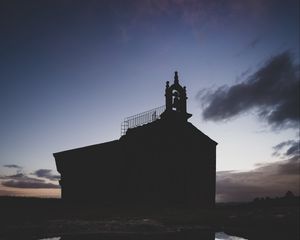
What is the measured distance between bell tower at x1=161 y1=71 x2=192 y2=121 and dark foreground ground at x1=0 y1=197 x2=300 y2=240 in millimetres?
8632

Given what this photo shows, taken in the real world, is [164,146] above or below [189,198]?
above

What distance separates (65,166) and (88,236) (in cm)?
2016

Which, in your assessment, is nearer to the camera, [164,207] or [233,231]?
[233,231]

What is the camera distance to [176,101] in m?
29.6

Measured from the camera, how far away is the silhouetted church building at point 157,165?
28.2 metres

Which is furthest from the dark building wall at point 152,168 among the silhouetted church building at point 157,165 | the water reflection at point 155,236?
the water reflection at point 155,236

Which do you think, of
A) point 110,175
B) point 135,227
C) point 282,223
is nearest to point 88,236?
point 135,227

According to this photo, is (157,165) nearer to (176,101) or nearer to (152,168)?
(152,168)

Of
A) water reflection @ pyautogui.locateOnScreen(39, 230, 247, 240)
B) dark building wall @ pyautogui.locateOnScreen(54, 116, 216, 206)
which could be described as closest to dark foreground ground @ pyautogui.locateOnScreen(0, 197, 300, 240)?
water reflection @ pyautogui.locateOnScreen(39, 230, 247, 240)

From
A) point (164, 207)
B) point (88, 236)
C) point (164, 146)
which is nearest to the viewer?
point (88, 236)

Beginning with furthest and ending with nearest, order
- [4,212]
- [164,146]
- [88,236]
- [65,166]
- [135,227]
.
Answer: [65,166] < [164,146] < [4,212] < [135,227] < [88,236]

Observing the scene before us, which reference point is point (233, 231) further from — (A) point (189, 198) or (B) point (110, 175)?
(B) point (110, 175)

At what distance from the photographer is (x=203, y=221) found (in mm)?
20625

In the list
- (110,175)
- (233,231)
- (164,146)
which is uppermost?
(164,146)
